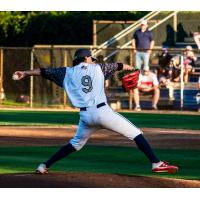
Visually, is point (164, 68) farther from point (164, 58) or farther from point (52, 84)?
point (52, 84)

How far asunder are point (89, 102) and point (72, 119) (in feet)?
40.9

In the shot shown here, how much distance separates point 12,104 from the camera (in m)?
31.3

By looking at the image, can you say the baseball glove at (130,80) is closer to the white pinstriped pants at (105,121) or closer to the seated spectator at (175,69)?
the white pinstriped pants at (105,121)

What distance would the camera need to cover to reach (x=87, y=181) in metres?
11.6

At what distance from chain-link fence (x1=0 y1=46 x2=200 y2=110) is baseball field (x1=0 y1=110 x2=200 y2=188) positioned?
15.3 ft

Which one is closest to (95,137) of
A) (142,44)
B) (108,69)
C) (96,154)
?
(96,154)

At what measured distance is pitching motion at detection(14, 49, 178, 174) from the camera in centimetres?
1230

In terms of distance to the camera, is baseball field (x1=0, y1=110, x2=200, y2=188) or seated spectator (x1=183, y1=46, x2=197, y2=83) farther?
seated spectator (x1=183, y1=46, x2=197, y2=83)

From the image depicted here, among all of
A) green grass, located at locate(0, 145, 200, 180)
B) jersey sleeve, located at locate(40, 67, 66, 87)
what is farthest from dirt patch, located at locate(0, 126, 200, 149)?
jersey sleeve, located at locate(40, 67, 66, 87)

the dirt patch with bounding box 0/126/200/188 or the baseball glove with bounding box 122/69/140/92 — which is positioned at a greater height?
the baseball glove with bounding box 122/69/140/92

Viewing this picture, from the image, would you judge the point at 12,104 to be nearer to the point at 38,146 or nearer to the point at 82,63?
the point at 38,146

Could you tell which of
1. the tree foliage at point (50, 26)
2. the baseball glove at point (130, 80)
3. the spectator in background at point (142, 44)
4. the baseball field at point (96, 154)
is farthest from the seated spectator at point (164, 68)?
the baseball glove at point (130, 80)

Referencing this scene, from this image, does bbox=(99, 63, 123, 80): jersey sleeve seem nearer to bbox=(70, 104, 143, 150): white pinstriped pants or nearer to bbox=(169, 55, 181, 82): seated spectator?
bbox=(70, 104, 143, 150): white pinstriped pants
